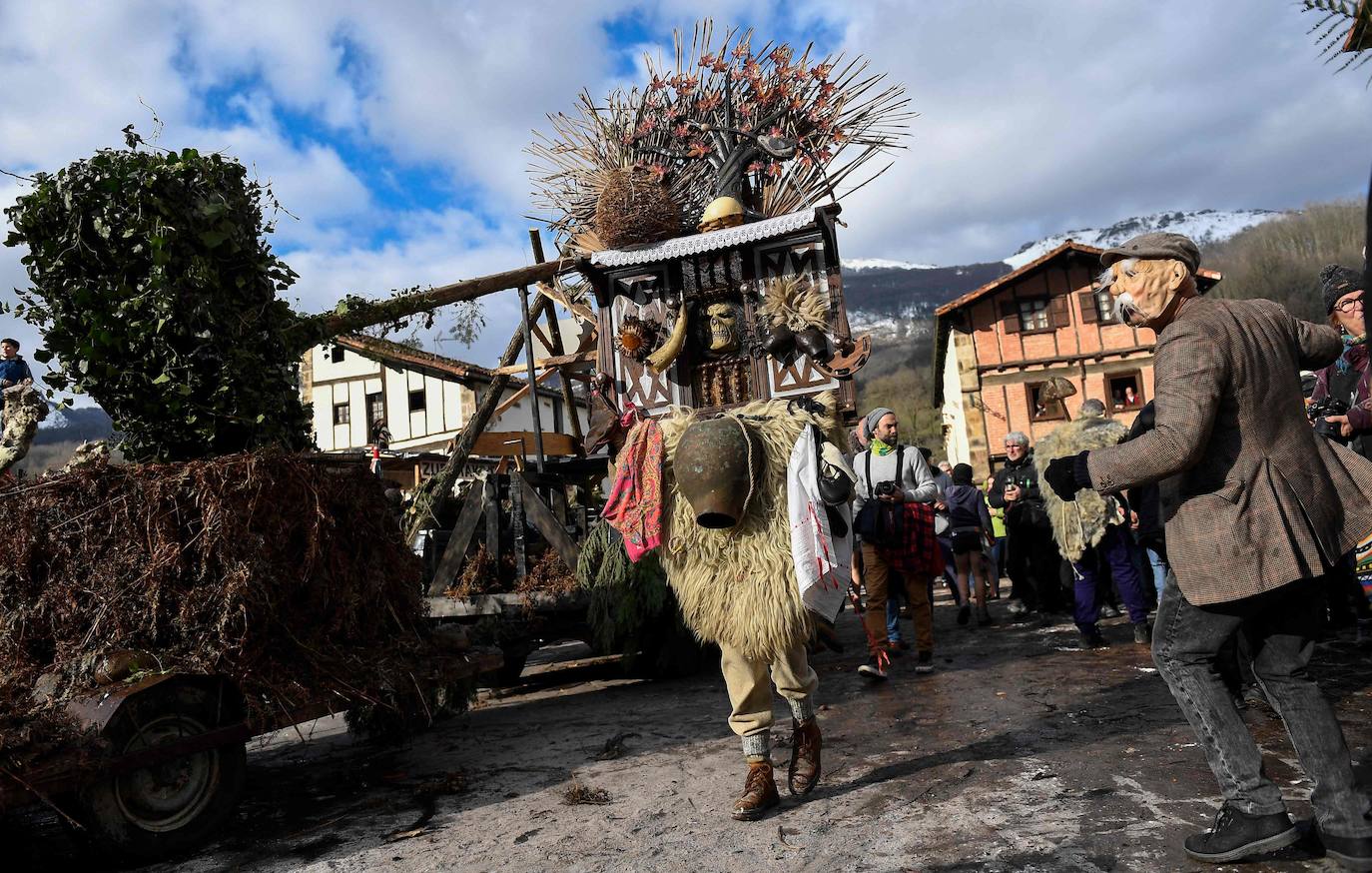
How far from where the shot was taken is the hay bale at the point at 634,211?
935 centimetres

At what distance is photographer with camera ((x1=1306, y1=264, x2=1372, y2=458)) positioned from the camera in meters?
4.65

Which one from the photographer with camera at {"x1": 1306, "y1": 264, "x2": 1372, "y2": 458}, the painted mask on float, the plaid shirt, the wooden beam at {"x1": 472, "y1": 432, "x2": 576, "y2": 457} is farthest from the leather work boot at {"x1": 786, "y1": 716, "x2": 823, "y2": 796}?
the wooden beam at {"x1": 472, "y1": 432, "x2": 576, "y2": 457}

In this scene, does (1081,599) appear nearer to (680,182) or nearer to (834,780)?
(834,780)

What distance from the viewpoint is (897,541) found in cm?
650

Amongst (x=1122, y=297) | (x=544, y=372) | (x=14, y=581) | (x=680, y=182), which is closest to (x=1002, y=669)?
(x=1122, y=297)

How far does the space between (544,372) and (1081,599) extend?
8.21 metres

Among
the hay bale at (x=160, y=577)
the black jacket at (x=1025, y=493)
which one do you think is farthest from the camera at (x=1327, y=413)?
the hay bale at (x=160, y=577)

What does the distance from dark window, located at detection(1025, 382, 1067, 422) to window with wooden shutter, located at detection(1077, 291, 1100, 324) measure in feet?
7.86

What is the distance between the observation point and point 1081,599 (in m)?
6.70

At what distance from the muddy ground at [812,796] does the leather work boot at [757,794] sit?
55 mm

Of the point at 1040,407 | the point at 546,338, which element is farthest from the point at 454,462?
the point at 1040,407

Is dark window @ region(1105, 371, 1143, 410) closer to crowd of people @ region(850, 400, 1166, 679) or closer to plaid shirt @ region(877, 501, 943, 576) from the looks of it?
crowd of people @ region(850, 400, 1166, 679)

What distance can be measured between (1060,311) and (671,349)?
75.3 feet

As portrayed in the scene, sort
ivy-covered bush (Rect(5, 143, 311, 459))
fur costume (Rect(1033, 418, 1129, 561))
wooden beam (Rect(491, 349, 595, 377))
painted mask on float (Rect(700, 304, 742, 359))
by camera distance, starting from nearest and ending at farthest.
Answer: ivy-covered bush (Rect(5, 143, 311, 459)) < fur costume (Rect(1033, 418, 1129, 561)) < painted mask on float (Rect(700, 304, 742, 359)) < wooden beam (Rect(491, 349, 595, 377))
